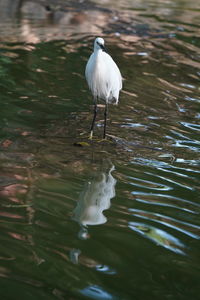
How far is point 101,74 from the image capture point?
607cm

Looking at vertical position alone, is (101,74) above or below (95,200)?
above


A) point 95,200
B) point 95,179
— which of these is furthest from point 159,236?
point 95,179

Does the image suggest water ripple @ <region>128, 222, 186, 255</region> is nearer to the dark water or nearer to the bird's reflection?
the dark water

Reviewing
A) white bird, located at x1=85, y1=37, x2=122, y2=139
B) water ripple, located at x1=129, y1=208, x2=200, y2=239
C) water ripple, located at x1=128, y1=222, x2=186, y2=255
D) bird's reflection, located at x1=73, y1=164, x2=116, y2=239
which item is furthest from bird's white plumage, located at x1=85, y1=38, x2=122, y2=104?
water ripple, located at x1=128, y1=222, x2=186, y2=255

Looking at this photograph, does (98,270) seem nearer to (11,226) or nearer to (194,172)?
(11,226)

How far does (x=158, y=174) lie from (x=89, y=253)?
5.84ft

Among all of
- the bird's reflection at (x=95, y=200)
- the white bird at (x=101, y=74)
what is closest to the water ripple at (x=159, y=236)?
the bird's reflection at (x=95, y=200)

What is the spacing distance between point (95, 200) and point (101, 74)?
1981 mm

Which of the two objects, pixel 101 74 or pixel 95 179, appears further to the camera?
pixel 101 74

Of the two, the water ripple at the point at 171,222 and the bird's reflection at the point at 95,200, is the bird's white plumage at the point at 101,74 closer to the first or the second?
the bird's reflection at the point at 95,200

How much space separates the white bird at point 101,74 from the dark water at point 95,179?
53 cm

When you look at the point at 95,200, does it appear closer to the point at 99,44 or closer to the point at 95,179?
the point at 95,179

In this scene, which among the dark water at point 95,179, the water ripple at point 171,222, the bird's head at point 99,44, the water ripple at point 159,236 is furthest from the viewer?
the bird's head at point 99,44

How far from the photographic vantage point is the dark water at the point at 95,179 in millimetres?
3381
